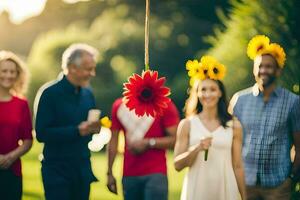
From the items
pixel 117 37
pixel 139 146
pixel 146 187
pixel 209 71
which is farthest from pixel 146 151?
pixel 117 37

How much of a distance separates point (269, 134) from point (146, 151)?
0.78m

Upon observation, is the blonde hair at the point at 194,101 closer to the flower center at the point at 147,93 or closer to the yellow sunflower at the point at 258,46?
the flower center at the point at 147,93

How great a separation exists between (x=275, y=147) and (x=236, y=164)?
0.55 meters

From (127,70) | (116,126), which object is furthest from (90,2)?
(116,126)

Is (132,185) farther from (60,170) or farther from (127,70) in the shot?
(127,70)

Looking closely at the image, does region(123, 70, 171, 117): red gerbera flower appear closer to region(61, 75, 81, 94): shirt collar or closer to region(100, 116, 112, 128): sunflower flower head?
region(100, 116, 112, 128): sunflower flower head

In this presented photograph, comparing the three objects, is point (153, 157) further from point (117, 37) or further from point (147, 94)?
point (117, 37)

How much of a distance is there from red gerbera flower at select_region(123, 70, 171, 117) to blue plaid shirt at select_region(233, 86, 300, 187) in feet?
1.91

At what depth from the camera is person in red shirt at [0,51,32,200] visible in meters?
3.81

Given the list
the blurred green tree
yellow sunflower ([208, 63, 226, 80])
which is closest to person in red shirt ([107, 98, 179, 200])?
yellow sunflower ([208, 63, 226, 80])

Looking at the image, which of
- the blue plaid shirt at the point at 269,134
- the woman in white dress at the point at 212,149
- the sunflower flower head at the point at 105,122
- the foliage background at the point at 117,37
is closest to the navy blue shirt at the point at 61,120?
the sunflower flower head at the point at 105,122

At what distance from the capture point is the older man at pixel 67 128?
3.59 meters

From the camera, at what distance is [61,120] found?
3.63 meters

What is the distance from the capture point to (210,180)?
3488 mm
